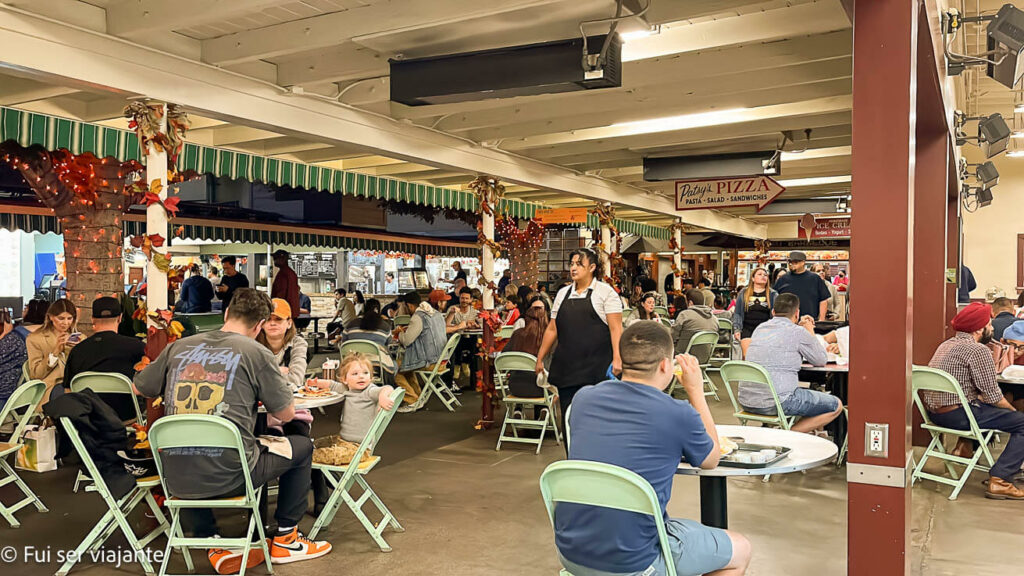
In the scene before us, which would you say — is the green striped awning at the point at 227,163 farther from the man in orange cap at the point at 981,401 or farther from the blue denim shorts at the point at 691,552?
the man in orange cap at the point at 981,401

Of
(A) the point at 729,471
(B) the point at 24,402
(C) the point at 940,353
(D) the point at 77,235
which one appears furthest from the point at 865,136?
(D) the point at 77,235

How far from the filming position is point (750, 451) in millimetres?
3135

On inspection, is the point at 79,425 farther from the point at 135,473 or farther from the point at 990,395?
the point at 990,395

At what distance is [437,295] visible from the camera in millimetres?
10625

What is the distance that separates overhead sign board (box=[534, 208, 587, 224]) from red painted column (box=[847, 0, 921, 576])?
927cm

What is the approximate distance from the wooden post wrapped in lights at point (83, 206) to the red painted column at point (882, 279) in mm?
7342

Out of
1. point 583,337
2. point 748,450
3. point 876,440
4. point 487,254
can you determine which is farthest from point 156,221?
point 876,440

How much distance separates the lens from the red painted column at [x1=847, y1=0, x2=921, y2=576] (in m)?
2.91

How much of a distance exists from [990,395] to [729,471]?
340 cm

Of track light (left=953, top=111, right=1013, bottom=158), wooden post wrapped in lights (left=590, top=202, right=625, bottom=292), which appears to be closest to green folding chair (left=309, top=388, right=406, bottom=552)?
track light (left=953, top=111, right=1013, bottom=158)

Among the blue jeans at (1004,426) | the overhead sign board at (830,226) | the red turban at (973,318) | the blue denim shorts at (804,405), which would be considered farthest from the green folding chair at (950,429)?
the overhead sign board at (830,226)

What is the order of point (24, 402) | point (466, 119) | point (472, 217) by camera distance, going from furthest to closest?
point (472, 217)
point (466, 119)
point (24, 402)

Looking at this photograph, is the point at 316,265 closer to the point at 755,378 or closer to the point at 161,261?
the point at 161,261

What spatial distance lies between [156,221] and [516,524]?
10.2 feet
